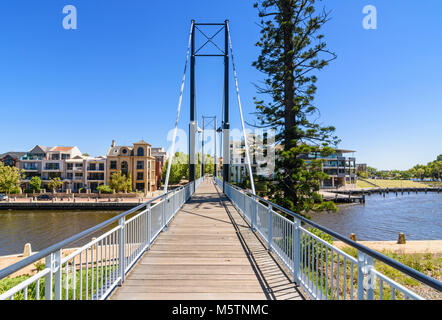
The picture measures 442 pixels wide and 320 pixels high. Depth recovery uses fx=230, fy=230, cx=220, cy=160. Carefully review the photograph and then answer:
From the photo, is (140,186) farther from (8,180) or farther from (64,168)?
(8,180)

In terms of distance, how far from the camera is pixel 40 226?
23.2 m

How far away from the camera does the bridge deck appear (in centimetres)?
275

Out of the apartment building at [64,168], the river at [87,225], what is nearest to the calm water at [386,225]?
the river at [87,225]

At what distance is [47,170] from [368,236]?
169 ft

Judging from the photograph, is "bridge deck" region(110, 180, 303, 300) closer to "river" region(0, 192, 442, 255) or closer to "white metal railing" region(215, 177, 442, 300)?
"white metal railing" region(215, 177, 442, 300)

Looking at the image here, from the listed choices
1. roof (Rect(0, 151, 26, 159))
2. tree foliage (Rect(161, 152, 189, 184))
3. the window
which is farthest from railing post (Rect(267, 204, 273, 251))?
roof (Rect(0, 151, 26, 159))

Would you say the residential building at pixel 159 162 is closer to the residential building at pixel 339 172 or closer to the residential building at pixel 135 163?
the residential building at pixel 135 163

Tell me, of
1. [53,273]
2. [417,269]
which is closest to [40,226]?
[53,273]

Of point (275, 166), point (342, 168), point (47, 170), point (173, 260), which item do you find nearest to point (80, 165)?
point (47, 170)

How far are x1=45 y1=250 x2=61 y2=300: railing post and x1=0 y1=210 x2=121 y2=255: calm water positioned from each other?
639 inches

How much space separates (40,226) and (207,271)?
89.7ft

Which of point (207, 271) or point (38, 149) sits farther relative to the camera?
point (38, 149)
